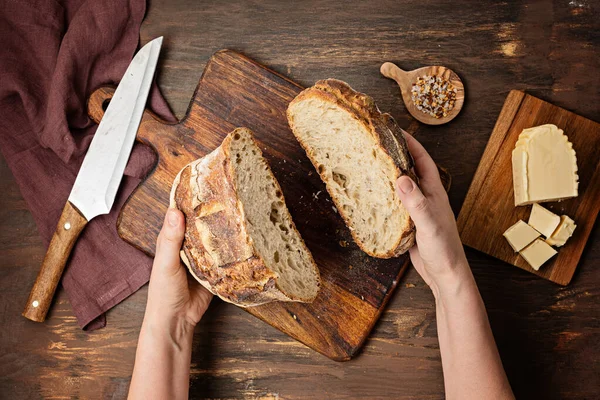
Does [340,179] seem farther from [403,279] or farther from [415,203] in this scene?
[403,279]

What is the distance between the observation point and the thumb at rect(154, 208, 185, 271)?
2.67 m

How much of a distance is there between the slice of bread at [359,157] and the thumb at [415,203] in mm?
86

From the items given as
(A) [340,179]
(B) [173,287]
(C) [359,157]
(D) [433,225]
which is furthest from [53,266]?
(D) [433,225]

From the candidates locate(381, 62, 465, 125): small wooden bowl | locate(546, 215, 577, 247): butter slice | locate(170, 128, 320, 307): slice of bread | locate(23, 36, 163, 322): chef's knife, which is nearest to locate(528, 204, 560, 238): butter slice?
locate(546, 215, 577, 247): butter slice

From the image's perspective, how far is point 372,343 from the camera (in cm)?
313

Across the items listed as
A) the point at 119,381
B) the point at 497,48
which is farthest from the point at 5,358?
the point at 497,48

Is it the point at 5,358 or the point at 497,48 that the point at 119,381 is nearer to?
the point at 5,358

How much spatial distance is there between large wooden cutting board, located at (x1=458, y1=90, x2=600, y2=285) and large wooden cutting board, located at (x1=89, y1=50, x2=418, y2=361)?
618 millimetres

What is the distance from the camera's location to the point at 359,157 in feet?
9.20

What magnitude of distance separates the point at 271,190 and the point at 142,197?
2.76 feet

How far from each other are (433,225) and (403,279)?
2.07ft

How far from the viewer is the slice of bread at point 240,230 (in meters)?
2.59

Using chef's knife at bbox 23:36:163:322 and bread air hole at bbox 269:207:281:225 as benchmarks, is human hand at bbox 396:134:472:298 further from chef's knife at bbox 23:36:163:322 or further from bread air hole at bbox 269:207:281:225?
chef's knife at bbox 23:36:163:322

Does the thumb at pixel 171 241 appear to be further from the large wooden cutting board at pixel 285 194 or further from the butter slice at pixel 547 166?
the butter slice at pixel 547 166
